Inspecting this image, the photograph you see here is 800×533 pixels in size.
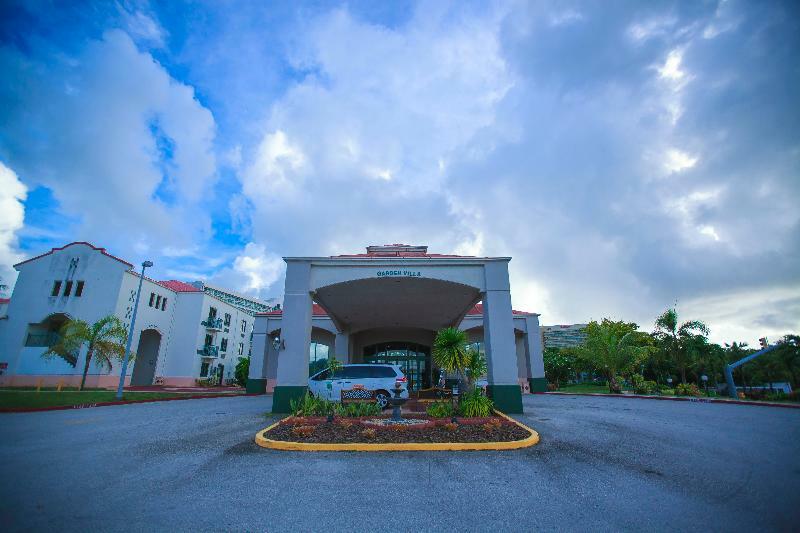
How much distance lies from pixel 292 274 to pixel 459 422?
7.98 metres

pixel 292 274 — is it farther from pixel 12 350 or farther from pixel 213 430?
pixel 12 350

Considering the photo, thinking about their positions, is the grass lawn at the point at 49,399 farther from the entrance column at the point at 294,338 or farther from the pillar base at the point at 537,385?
the pillar base at the point at 537,385

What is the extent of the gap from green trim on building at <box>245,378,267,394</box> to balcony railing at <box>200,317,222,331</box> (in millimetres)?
14994

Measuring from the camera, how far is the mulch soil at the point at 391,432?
7.68m

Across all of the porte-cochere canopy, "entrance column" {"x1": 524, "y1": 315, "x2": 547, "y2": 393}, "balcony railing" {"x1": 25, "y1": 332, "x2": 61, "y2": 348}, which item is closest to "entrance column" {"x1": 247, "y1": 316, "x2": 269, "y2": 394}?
the porte-cochere canopy

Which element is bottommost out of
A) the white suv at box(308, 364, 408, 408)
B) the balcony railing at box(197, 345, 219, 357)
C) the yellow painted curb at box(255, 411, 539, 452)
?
the yellow painted curb at box(255, 411, 539, 452)

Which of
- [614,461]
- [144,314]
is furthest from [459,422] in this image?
[144,314]

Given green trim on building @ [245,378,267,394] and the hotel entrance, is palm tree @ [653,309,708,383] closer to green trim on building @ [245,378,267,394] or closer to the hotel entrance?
the hotel entrance

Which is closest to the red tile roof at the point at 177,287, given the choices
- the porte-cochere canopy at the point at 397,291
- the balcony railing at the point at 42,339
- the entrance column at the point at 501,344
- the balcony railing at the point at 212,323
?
the balcony railing at the point at 212,323

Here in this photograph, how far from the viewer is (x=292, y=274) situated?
13.4 meters

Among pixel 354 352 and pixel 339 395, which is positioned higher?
pixel 354 352

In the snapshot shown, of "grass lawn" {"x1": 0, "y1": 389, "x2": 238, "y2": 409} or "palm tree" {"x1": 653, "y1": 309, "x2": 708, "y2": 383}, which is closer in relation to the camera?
"grass lawn" {"x1": 0, "y1": 389, "x2": 238, "y2": 409}

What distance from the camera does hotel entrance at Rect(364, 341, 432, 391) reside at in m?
26.8

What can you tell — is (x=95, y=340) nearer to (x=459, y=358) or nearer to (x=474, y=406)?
(x=459, y=358)
